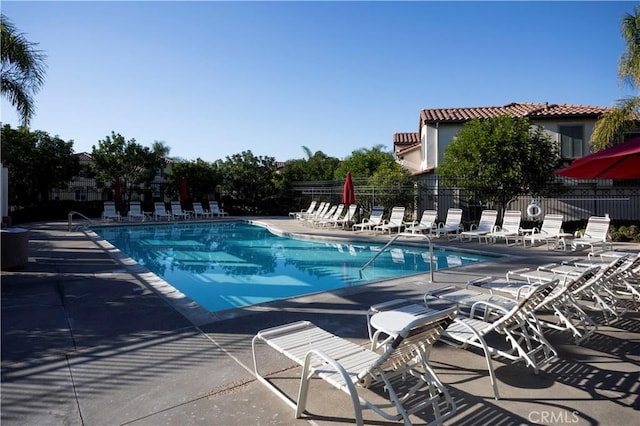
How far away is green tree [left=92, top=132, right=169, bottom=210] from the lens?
2394cm

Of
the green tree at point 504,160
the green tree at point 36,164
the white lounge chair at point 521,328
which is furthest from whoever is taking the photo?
the green tree at point 36,164

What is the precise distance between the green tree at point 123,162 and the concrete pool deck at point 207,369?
1977 centimetres

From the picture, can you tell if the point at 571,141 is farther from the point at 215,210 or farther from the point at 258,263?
the point at 215,210

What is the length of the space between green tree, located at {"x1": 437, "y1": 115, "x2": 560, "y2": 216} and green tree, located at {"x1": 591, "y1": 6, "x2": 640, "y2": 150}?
1601mm

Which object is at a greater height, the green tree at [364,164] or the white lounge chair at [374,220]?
the green tree at [364,164]

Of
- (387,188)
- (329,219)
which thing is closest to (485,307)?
(329,219)

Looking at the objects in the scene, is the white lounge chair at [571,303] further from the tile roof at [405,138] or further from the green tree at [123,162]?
the tile roof at [405,138]

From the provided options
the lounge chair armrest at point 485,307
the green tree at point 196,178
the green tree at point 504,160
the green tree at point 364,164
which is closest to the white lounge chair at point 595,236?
the green tree at point 504,160

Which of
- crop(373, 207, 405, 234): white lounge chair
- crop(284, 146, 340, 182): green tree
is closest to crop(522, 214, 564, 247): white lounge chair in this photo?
crop(373, 207, 405, 234): white lounge chair

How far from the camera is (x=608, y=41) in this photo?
1475 cm

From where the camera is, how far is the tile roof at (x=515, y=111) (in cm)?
1928

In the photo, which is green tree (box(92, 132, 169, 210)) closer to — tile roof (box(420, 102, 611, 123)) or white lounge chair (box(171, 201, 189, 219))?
white lounge chair (box(171, 201, 189, 219))

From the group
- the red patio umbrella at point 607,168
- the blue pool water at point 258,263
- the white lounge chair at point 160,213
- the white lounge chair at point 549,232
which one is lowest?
the blue pool water at point 258,263

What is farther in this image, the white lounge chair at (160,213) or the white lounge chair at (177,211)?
the white lounge chair at (177,211)
